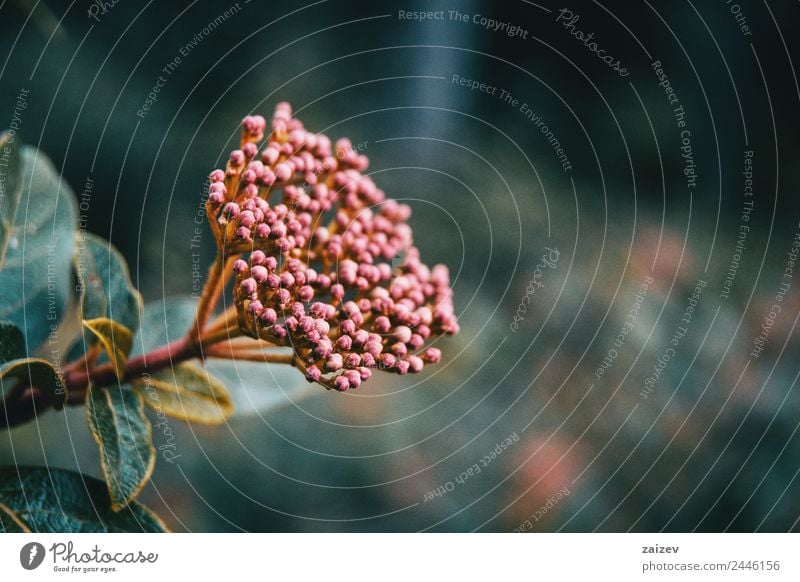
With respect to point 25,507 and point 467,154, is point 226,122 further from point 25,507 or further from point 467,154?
point 25,507

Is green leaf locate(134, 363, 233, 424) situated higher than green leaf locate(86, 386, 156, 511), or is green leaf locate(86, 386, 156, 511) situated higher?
green leaf locate(134, 363, 233, 424)

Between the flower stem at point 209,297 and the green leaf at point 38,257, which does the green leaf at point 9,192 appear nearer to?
the green leaf at point 38,257

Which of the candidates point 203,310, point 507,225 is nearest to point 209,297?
point 203,310

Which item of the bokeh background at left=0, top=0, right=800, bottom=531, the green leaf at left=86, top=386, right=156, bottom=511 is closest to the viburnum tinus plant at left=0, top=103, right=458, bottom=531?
the green leaf at left=86, top=386, right=156, bottom=511

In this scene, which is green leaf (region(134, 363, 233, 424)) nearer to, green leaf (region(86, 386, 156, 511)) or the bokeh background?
green leaf (region(86, 386, 156, 511))

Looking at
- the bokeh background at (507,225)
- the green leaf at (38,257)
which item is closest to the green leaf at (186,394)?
the green leaf at (38,257)
